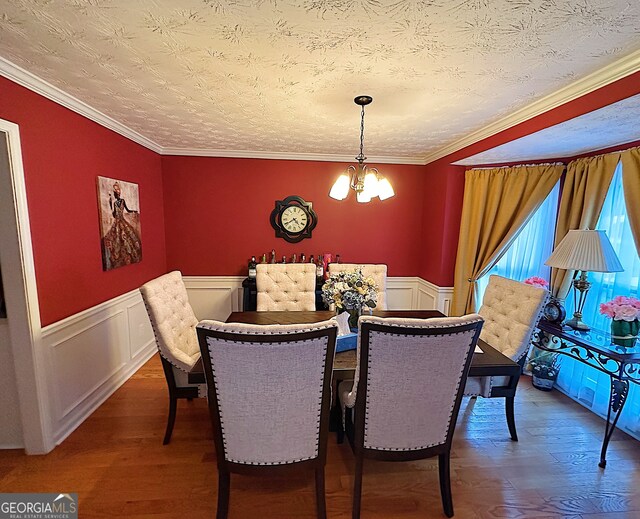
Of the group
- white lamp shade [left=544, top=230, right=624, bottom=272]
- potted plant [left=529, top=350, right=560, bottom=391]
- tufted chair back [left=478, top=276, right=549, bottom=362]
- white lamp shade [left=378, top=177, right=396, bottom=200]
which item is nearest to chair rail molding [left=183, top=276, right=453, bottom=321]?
potted plant [left=529, top=350, right=560, bottom=391]

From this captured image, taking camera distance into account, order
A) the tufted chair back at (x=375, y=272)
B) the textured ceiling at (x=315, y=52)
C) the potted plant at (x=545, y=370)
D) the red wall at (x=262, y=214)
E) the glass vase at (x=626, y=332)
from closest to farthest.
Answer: the textured ceiling at (x=315, y=52)
the glass vase at (x=626, y=332)
the potted plant at (x=545, y=370)
the tufted chair back at (x=375, y=272)
the red wall at (x=262, y=214)

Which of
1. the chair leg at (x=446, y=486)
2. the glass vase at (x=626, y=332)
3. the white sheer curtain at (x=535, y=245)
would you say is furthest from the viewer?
the white sheer curtain at (x=535, y=245)

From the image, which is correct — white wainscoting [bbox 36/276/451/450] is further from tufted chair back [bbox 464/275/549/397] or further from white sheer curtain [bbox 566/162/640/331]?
white sheer curtain [bbox 566/162/640/331]

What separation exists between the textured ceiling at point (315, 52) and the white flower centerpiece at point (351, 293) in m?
1.22

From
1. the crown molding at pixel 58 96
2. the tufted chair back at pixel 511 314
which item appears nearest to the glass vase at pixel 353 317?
the tufted chair back at pixel 511 314

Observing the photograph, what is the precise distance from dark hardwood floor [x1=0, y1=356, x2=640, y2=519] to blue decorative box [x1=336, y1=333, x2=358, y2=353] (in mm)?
736

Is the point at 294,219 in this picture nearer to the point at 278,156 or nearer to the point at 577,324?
the point at 278,156

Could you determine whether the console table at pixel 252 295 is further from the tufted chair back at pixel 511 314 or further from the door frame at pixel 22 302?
the door frame at pixel 22 302

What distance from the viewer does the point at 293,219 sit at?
→ 3.87m

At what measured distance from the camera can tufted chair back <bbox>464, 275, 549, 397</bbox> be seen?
2043 mm

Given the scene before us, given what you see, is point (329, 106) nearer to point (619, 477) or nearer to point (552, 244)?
point (552, 244)

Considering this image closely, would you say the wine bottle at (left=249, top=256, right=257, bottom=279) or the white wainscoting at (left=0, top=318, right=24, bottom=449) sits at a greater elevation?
the wine bottle at (left=249, top=256, right=257, bottom=279)

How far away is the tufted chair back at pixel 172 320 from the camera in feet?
6.41

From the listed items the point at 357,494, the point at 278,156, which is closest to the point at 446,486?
the point at 357,494
